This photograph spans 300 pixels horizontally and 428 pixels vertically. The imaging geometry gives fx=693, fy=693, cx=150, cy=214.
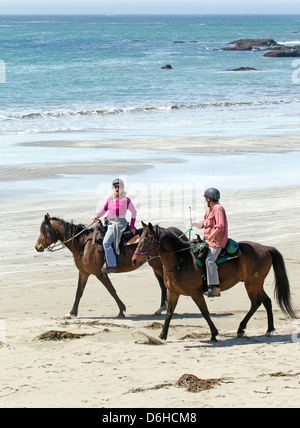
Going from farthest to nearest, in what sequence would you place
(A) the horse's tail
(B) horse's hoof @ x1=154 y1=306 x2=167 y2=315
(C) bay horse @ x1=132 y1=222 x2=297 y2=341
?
(B) horse's hoof @ x1=154 y1=306 x2=167 y2=315, (A) the horse's tail, (C) bay horse @ x1=132 y1=222 x2=297 y2=341

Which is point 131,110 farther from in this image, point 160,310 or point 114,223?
point 160,310

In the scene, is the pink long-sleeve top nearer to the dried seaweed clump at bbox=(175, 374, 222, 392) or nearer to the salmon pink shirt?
the salmon pink shirt

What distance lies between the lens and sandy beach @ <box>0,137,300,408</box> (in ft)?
23.8

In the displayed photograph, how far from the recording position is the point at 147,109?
4241 centimetres

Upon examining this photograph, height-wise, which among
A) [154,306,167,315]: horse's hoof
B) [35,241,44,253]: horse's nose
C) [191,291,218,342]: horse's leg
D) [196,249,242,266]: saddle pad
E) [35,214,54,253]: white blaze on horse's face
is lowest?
[154,306,167,315]: horse's hoof

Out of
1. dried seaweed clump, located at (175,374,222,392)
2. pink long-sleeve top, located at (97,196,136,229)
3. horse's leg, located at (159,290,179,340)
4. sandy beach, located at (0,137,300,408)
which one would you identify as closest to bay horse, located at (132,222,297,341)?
horse's leg, located at (159,290,179,340)

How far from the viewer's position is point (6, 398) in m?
7.34

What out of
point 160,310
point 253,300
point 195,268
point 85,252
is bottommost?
point 160,310

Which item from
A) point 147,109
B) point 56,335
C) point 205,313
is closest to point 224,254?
point 205,313

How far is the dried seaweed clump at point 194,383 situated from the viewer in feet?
24.0

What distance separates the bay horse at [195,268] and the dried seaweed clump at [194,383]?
216 cm

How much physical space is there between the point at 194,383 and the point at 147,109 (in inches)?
1414
